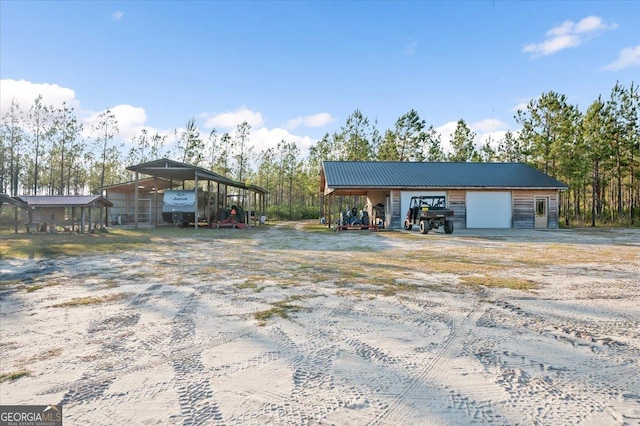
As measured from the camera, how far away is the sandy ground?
2.43 m

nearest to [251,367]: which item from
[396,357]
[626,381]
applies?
[396,357]

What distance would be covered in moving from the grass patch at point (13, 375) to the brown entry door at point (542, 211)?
28108mm

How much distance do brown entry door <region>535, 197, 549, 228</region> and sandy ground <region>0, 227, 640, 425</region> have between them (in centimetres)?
2060

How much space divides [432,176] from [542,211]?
7.80 meters

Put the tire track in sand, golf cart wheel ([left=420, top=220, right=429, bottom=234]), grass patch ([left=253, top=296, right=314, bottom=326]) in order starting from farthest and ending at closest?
1. golf cart wheel ([left=420, top=220, right=429, bottom=234])
2. grass patch ([left=253, top=296, right=314, bottom=326])
3. the tire track in sand

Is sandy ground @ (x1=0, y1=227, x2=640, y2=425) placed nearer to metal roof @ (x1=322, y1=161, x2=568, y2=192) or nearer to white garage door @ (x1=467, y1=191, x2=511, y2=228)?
metal roof @ (x1=322, y1=161, x2=568, y2=192)

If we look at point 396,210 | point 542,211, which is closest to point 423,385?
point 396,210

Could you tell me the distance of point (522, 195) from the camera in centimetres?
2505

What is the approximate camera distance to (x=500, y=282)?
257 inches

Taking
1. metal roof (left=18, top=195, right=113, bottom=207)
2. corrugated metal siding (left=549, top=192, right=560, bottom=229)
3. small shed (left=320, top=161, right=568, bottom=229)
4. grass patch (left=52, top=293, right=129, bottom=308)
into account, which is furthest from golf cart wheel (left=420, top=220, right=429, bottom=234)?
metal roof (left=18, top=195, right=113, bottom=207)

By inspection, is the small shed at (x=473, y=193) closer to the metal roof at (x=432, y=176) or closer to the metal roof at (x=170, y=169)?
the metal roof at (x=432, y=176)

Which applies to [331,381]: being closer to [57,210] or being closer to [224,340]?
[224,340]

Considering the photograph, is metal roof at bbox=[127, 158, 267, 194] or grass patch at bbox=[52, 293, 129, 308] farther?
metal roof at bbox=[127, 158, 267, 194]

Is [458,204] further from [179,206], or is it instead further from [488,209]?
[179,206]
